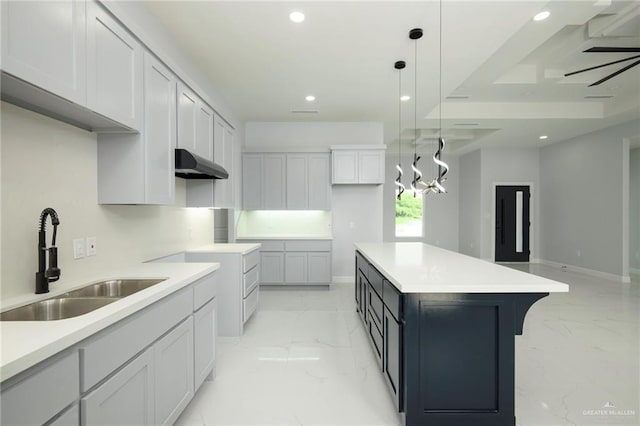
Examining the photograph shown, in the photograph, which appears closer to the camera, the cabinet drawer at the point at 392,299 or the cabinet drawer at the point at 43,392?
the cabinet drawer at the point at 43,392

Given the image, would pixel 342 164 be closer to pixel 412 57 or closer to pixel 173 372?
pixel 412 57

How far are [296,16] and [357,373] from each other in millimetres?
3177

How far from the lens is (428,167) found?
9547 mm

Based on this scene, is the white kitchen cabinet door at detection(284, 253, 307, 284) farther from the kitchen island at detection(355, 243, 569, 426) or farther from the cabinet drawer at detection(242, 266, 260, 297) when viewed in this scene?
the kitchen island at detection(355, 243, 569, 426)

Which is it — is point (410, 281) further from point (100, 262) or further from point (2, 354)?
point (100, 262)

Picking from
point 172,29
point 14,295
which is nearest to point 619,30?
point 172,29

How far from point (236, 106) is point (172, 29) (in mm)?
2077

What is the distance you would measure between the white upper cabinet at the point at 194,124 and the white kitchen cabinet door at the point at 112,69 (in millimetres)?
590

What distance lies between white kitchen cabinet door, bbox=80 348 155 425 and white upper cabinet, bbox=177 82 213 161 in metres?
1.77

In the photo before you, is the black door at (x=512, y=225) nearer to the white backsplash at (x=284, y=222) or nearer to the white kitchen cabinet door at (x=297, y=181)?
the white backsplash at (x=284, y=222)

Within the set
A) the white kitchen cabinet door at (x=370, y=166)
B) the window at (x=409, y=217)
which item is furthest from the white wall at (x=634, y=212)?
the white kitchen cabinet door at (x=370, y=166)

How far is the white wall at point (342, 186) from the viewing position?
5.91 metres

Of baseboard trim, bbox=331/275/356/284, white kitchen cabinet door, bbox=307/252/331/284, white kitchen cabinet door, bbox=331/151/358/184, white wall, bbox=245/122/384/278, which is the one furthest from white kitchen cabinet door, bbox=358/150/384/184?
baseboard trim, bbox=331/275/356/284

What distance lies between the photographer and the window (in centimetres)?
971
